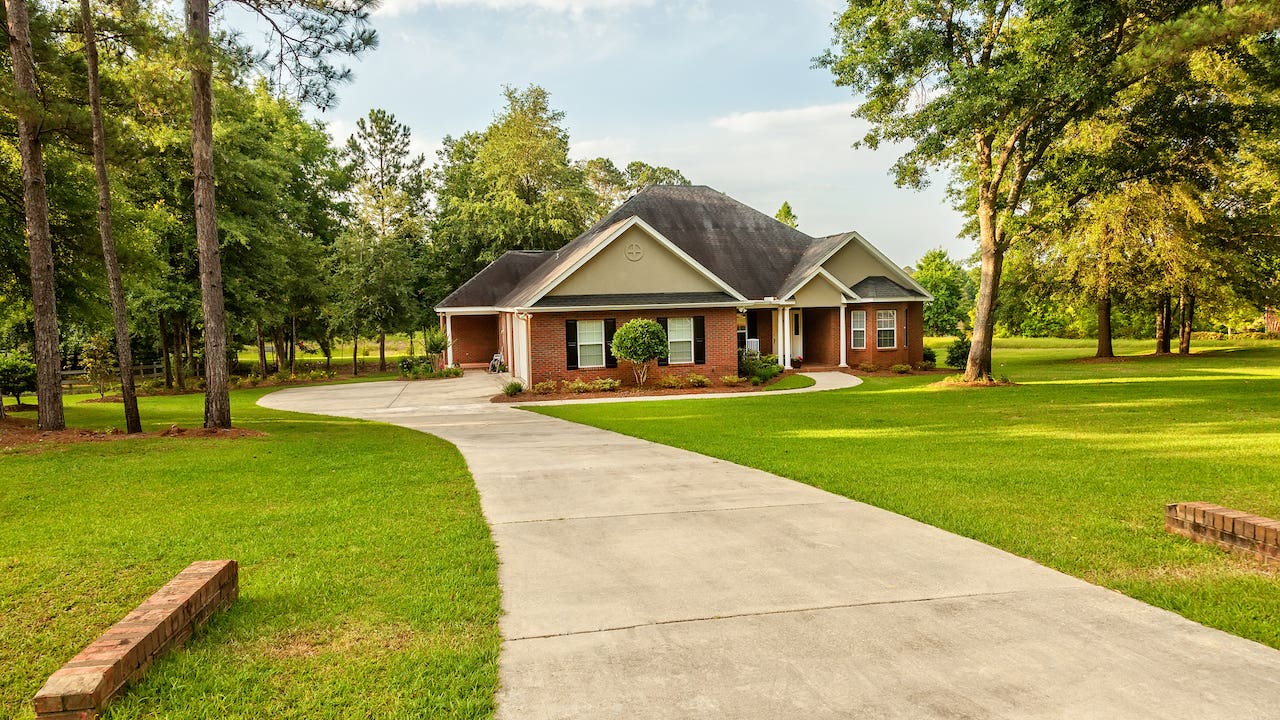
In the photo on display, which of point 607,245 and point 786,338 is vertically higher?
point 607,245

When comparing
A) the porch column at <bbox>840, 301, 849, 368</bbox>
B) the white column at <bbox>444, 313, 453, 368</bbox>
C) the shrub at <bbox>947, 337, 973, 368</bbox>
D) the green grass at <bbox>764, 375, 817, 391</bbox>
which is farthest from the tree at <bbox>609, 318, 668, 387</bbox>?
A: the shrub at <bbox>947, 337, 973, 368</bbox>

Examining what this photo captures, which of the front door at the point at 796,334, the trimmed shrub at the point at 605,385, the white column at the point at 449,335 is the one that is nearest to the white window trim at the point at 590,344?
the trimmed shrub at the point at 605,385

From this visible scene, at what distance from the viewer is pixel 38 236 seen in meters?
12.0

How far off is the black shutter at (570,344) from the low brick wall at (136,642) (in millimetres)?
17454

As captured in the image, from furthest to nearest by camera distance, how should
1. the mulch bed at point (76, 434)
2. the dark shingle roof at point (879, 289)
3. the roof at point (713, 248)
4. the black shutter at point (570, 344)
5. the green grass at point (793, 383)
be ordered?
the roof at point (713, 248), the dark shingle roof at point (879, 289), the black shutter at point (570, 344), the green grass at point (793, 383), the mulch bed at point (76, 434)

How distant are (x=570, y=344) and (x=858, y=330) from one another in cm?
1231

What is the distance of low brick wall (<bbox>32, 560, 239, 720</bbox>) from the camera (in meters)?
3.06

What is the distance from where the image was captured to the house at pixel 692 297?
Result: 22.1 metres

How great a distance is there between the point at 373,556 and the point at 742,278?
2419cm

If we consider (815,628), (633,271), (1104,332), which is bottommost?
(815,628)

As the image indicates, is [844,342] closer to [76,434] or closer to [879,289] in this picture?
[879,289]

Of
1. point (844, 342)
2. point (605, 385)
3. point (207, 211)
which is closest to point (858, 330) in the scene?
point (844, 342)

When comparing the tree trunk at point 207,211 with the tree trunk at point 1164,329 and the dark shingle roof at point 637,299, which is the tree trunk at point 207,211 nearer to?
the dark shingle roof at point 637,299

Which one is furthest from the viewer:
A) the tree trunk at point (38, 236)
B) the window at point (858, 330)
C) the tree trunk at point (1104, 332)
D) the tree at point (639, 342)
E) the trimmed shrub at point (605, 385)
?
the tree trunk at point (1104, 332)
